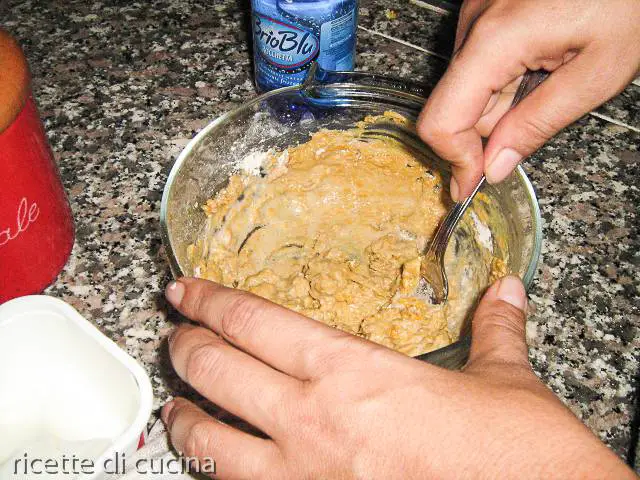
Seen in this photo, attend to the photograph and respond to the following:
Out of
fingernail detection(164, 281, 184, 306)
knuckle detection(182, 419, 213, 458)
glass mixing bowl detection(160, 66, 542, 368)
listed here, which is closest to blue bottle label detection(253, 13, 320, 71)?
glass mixing bowl detection(160, 66, 542, 368)

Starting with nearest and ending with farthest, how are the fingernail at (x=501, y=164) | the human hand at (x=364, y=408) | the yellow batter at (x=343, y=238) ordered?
the human hand at (x=364, y=408) → the fingernail at (x=501, y=164) → the yellow batter at (x=343, y=238)

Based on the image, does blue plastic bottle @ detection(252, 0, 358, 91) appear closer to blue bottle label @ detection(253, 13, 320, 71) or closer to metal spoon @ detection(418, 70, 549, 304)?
blue bottle label @ detection(253, 13, 320, 71)

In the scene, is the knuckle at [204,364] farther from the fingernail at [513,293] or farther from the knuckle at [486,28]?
the knuckle at [486,28]

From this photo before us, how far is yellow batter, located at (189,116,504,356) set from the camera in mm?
826

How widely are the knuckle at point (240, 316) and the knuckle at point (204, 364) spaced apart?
2cm

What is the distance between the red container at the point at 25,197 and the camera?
0.69m

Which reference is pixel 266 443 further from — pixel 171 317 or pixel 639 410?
pixel 639 410

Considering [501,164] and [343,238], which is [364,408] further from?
[343,238]

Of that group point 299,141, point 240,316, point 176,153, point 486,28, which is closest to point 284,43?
point 299,141

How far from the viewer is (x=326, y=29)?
0.91 meters

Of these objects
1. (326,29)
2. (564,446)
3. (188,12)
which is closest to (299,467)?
(564,446)

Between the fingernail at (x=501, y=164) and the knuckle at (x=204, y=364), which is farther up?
the fingernail at (x=501, y=164)

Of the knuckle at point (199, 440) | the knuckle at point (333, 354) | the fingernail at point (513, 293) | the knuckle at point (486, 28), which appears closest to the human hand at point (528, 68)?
the knuckle at point (486, 28)

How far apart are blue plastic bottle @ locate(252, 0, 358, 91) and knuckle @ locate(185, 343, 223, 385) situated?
0.54m
